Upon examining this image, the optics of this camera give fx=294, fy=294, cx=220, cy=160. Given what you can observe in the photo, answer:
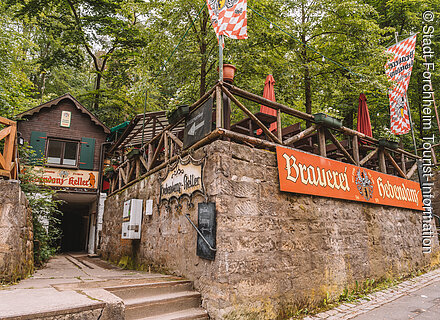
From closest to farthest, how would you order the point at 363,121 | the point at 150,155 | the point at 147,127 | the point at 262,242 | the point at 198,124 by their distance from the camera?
the point at 262,242, the point at 198,124, the point at 150,155, the point at 363,121, the point at 147,127

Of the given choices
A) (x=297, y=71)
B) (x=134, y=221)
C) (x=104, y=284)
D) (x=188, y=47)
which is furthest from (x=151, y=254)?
(x=297, y=71)

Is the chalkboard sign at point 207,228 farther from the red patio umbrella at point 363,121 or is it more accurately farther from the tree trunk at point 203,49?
the tree trunk at point 203,49

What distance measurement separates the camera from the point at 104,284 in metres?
4.11

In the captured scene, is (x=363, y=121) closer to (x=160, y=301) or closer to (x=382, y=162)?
(x=382, y=162)

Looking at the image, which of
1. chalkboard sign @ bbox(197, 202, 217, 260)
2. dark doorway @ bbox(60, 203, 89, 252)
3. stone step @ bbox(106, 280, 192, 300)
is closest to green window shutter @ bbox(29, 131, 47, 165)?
dark doorway @ bbox(60, 203, 89, 252)

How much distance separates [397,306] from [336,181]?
239 cm

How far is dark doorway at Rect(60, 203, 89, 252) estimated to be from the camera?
61.3 feet

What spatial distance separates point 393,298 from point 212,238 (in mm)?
4002

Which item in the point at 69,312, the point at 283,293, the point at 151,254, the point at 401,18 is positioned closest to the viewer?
the point at 69,312

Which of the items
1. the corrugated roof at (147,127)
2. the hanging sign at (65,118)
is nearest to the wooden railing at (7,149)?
the corrugated roof at (147,127)

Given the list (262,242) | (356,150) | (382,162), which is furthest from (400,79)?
(262,242)

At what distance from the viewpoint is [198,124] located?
5250mm

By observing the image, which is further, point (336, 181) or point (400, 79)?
point (400, 79)

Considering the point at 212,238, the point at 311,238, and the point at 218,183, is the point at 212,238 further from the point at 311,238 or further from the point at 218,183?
the point at 311,238
